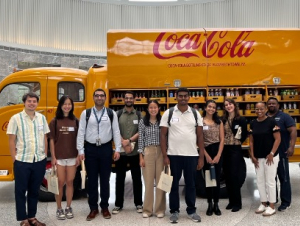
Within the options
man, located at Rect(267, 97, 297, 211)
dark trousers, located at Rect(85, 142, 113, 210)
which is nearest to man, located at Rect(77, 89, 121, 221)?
dark trousers, located at Rect(85, 142, 113, 210)

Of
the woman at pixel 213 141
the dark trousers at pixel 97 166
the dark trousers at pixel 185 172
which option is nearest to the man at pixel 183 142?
the dark trousers at pixel 185 172

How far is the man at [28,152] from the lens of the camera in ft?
12.3

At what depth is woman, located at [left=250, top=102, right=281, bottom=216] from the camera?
4227 millimetres

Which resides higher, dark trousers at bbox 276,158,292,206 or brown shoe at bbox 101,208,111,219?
dark trousers at bbox 276,158,292,206

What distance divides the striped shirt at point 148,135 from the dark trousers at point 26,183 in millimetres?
1331

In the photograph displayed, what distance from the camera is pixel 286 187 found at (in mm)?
4578

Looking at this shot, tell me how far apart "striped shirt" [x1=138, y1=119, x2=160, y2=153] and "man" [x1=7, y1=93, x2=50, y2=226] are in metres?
1.30

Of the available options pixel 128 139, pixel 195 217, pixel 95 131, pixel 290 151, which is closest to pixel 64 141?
pixel 95 131

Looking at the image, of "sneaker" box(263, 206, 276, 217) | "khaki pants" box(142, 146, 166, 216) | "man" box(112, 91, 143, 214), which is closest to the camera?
"khaki pants" box(142, 146, 166, 216)

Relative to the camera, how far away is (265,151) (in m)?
4.28

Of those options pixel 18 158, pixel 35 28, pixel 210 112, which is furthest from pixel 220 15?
pixel 18 158

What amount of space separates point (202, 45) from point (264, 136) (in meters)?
1.99

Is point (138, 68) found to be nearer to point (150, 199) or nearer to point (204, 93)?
point (204, 93)

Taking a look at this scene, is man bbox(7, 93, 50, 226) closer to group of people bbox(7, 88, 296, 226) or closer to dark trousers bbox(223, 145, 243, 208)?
group of people bbox(7, 88, 296, 226)
